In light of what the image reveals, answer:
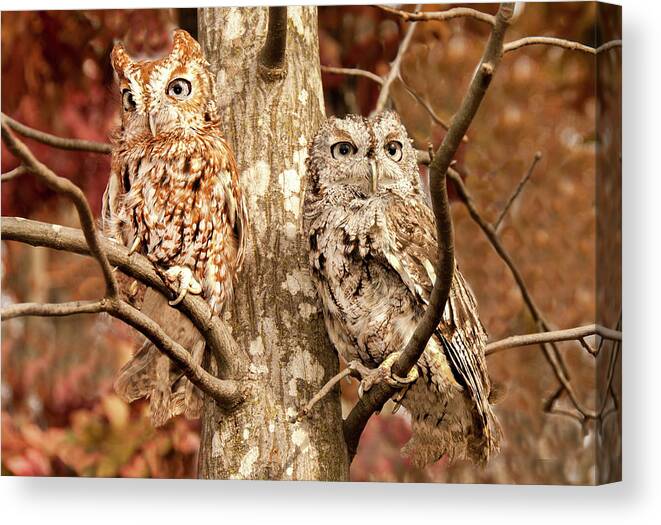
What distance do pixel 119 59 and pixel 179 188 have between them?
1.52 feet

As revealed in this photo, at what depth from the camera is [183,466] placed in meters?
3.33

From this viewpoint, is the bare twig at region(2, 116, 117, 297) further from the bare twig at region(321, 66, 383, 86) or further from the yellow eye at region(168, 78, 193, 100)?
the bare twig at region(321, 66, 383, 86)

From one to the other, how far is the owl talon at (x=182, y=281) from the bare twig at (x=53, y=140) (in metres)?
0.45

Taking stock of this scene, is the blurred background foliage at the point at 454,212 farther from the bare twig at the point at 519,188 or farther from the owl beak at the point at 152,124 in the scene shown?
the owl beak at the point at 152,124

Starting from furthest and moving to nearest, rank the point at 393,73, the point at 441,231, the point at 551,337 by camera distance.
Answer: the point at 393,73
the point at 551,337
the point at 441,231

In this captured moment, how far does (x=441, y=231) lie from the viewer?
96.2 inches

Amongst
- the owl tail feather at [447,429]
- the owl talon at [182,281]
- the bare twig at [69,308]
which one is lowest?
the owl tail feather at [447,429]

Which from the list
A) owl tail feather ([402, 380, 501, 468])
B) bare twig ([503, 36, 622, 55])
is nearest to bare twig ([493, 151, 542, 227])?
bare twig ([503, 36, 622, 55])

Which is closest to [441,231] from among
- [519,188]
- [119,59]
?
[519,188]

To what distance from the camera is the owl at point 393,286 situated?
120 inches

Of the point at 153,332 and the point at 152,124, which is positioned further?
the point at 152,124

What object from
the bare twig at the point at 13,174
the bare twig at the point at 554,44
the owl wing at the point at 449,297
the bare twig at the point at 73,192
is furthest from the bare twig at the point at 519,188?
the bare twig at the point at 13,174

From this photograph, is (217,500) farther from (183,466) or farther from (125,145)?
(125,145)

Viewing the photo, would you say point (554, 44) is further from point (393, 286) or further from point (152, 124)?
point (152, 124)
